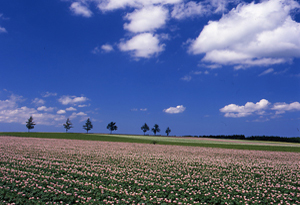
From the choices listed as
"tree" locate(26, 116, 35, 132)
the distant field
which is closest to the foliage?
the distant field

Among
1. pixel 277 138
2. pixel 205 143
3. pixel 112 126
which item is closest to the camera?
pixel 205 143

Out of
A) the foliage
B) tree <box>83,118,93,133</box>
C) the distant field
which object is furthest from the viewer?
tree <box>83,118,93,133</box>

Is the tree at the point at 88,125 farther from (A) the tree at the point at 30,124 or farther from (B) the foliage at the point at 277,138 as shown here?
(B) the foliage at the point at 277,138

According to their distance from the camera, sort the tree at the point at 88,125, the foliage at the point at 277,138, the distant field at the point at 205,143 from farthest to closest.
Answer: the tree at the point at 88,125 < the foliage at the point at 277,138 < the distant field at the point at 205,143

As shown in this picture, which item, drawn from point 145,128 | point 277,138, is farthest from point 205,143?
point 145,128

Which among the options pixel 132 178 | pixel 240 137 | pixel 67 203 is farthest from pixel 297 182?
pixel 240 137

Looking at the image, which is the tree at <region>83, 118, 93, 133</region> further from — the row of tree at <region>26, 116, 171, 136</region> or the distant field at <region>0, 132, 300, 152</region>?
the distant field at <region>0, 132, 300, 152</region>

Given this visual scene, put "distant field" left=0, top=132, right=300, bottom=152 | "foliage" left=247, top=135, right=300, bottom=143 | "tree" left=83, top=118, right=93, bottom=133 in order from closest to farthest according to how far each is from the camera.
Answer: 1. "distant field" left=0, top=132, right=300, bottom=152
2. "foliage" left=247, top=135, right=300, bottom=143
3. "tree" left=83, top=118, right=93, bottom=133

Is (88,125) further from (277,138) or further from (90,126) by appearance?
(277,138)

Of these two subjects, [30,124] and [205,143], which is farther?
[30,124]

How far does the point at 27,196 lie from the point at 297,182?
16.6 meters

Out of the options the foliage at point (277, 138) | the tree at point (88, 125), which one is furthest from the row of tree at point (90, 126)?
the foliage at point (277, 138)

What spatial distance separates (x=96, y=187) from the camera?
12.0m

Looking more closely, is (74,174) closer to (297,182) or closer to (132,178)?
(132,178)
